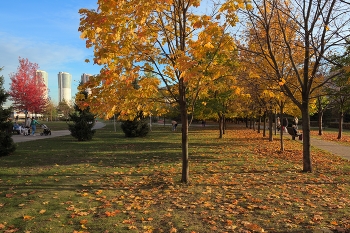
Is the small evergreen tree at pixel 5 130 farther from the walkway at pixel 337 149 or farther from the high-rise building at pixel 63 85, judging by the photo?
the high-rise building at pixel 63 85

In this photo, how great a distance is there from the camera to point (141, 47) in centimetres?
639

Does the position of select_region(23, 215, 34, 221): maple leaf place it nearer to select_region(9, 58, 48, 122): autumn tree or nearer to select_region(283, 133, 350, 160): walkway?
select_region(283, 133, 350, 160): walkway

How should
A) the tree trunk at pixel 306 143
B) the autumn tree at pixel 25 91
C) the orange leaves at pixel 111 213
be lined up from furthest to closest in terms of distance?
the autumn tree at pixel 25 91
the tree trunk at pixel 306 143
the orange leaves at pixel 111 213

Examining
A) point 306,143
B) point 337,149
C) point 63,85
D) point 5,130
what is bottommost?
point 337,149

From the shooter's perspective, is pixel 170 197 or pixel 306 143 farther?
pixel 306 143

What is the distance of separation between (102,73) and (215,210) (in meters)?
3.50

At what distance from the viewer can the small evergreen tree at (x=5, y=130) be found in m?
11.5

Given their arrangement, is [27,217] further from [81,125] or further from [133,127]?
[133,127]

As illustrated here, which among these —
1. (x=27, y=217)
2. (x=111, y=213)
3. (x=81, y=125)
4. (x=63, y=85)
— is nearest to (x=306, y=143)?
(x=111, y=213)

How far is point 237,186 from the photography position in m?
6.55

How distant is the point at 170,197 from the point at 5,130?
9606 mm

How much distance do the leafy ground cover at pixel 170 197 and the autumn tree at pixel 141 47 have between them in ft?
4.80

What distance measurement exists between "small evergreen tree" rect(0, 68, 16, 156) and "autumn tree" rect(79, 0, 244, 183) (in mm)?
7192

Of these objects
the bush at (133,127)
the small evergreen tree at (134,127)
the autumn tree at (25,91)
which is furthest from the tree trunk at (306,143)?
the autumn tree at (25,91)
